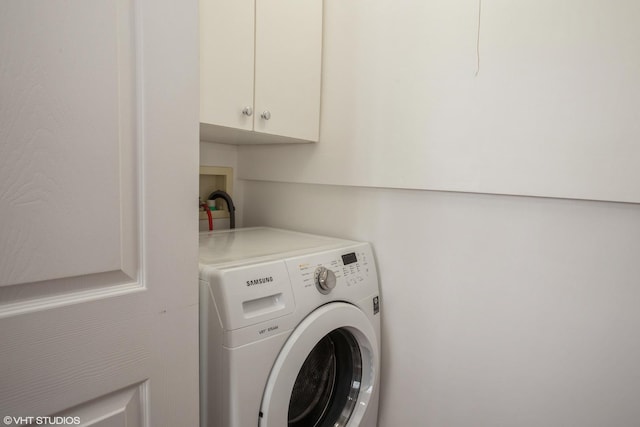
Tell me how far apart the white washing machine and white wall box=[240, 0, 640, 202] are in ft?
1.19

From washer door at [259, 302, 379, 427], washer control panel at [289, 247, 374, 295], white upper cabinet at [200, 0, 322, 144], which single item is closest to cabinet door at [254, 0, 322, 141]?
white upper cabinet at [200, 0, 322, 144]

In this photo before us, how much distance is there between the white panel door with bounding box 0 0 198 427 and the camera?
52 centimetres

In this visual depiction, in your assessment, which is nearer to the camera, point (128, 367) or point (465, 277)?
point (128, 367)

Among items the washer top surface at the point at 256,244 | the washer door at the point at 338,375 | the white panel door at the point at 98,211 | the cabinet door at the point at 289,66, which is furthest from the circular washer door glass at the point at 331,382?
the cabinet door at the point at 289,66

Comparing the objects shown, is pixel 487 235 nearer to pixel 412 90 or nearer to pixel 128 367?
pixel 412 90

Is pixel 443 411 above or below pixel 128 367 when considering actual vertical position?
below

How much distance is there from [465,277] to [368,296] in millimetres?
316

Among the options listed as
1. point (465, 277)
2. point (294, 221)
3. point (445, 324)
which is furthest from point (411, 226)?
point (294, 221)

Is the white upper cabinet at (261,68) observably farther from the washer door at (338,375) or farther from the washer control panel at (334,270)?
the washer door at (338,375)

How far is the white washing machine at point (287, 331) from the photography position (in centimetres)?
89

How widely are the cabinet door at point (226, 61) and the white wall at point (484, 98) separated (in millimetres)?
362

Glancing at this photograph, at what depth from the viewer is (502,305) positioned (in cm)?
112

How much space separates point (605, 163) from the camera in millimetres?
902

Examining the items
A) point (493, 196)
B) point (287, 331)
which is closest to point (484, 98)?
point (493, 196)
